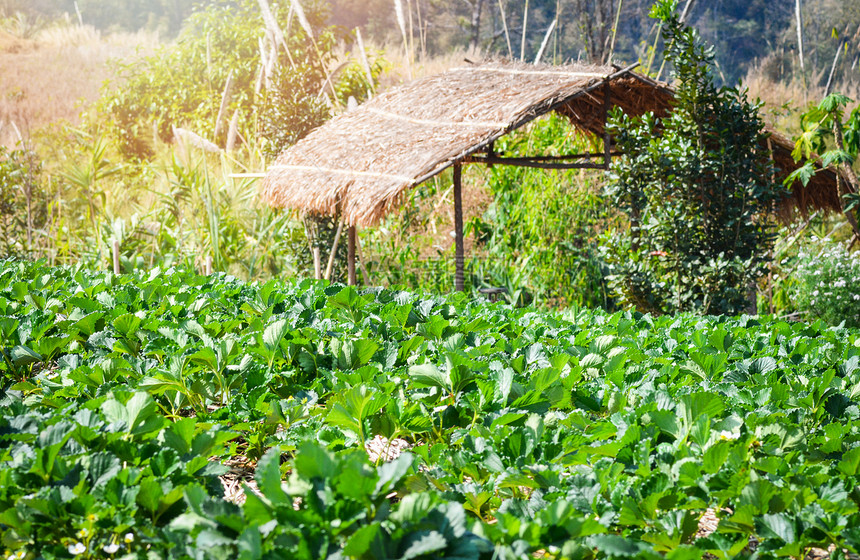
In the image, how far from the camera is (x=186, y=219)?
26.3 feet

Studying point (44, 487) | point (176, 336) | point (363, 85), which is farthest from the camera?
point (363, 85)

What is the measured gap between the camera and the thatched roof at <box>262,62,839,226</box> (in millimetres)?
6043

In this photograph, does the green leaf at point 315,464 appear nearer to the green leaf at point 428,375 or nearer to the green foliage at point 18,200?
the green leaf at point 428,375

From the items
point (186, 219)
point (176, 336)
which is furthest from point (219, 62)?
point (176, 336)

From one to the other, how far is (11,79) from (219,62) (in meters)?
10.2

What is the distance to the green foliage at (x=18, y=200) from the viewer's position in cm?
845

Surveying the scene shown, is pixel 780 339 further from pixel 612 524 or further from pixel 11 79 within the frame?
pixel 11 79

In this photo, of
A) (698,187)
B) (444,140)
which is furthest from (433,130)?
(698,187)

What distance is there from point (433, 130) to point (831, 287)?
14.3 feet

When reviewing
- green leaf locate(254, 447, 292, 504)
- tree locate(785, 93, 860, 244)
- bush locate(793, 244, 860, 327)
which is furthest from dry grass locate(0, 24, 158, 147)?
green leaf locate(254, 447, 292, 504)

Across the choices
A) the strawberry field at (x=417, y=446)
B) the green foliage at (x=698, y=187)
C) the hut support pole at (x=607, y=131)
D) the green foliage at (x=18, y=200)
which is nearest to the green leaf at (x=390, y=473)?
the strawberry field at (x=417, y=446)

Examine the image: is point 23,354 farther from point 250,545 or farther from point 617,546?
point 617,546

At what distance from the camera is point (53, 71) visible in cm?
2117

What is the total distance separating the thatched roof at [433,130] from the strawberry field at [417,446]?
388 cm
